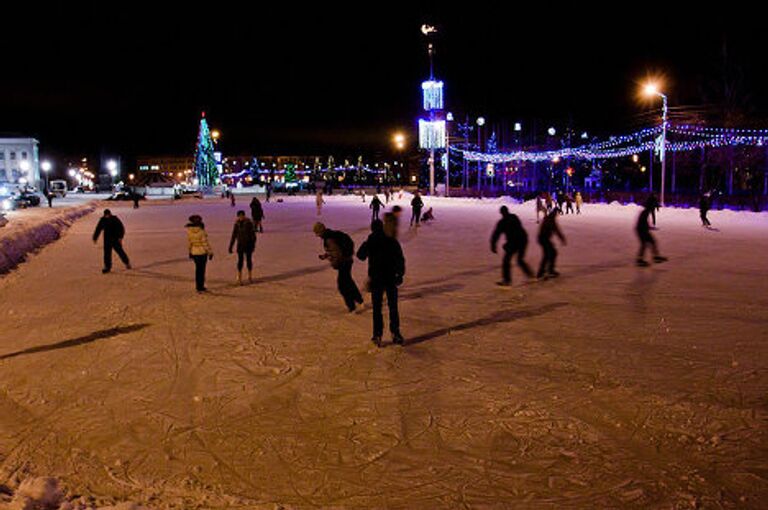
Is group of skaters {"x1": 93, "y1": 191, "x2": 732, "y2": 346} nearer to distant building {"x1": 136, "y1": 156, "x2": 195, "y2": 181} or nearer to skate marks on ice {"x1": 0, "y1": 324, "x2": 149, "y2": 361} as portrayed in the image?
skate marks on ice {"x1": 0, "y1": 324, "x2": 149, "y2": 361}

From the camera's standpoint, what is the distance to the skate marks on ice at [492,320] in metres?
8.04

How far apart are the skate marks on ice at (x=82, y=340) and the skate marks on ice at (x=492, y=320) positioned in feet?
11.8

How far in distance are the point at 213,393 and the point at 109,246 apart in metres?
9.16

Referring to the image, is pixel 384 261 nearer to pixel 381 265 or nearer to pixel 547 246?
pixel 381 265

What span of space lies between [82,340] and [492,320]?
16.4 ft

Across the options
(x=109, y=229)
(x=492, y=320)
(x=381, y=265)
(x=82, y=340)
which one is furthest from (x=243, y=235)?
(x=381, y=265)

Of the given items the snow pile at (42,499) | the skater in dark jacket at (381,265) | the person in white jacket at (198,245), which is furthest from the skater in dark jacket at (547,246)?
the snow pile at (42,499)

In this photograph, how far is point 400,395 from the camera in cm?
598

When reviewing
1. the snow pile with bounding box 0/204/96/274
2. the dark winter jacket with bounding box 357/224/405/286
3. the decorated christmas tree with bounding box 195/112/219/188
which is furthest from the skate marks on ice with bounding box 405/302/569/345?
the decorated christmas tree with bounding box 195/112/219/188

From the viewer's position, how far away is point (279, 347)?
770 cm

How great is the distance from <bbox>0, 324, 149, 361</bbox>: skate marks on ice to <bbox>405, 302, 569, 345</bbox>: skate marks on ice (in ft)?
11.8

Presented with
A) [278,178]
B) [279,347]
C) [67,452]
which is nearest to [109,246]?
[279,347]

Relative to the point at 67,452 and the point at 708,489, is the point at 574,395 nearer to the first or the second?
the point at 708,489

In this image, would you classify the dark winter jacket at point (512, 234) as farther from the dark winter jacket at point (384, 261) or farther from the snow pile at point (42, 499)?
the snow pile at point (42, 499)
